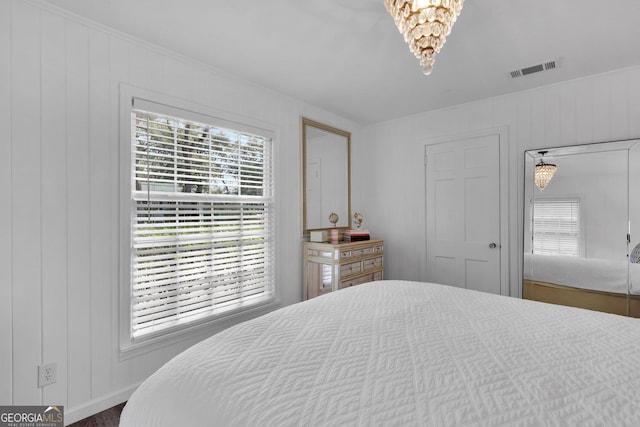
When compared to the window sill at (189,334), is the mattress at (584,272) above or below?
above

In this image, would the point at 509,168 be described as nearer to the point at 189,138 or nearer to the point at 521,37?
the point at 521,37

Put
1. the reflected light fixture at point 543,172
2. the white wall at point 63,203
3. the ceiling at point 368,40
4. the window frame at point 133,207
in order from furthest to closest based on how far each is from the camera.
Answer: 1. the reflected light fixture at point 543,172
2. the window frame at point 133,207
3. the ceiling at point 368,40
4. the white wall at point 63,203

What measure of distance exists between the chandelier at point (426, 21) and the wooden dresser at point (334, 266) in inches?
81.7

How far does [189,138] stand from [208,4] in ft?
3.29

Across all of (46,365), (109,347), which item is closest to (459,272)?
(109,347)

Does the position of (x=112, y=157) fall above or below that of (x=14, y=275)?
above

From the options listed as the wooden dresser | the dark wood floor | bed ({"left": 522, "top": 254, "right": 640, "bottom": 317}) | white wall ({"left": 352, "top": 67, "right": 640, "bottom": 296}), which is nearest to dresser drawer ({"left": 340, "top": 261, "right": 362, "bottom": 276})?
the wooden dresser

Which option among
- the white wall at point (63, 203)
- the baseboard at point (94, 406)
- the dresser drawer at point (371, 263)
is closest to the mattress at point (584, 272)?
the dresser drawer at point (371, 263)

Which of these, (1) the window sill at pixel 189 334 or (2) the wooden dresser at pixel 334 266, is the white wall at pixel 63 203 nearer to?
(1) the window sill at pixel 189 334

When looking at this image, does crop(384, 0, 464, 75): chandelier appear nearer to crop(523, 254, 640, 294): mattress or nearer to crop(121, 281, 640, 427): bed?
crop(121, 281, 640, 427): bed

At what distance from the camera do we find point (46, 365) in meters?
1.87

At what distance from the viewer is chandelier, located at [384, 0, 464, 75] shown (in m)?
1.37

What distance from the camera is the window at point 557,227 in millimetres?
2889

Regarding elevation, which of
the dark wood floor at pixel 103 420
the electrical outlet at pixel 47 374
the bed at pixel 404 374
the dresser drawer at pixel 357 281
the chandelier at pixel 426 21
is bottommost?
the dark wood floor at pixel 103 420
